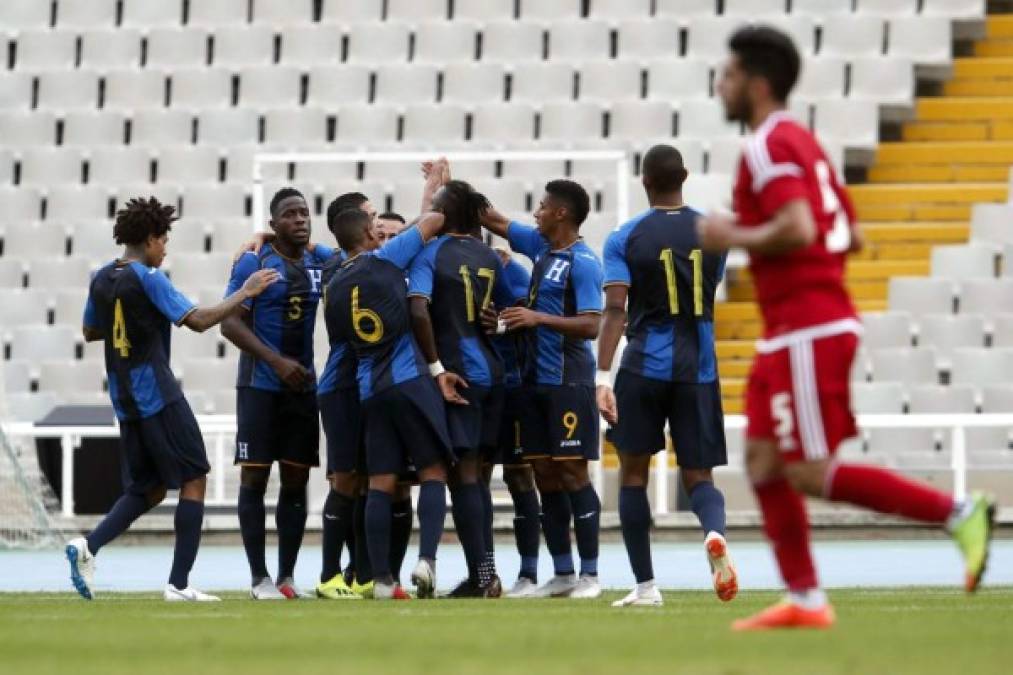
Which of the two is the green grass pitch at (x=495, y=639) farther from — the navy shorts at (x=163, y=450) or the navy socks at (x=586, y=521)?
Result: the navy socks at (x=586, y=521)

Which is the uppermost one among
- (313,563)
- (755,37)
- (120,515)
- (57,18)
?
(57,18)

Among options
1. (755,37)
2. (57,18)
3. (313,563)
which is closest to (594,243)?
(313,563)

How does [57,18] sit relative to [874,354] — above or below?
above

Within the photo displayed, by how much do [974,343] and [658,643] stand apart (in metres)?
14.1

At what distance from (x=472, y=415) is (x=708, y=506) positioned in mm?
1656

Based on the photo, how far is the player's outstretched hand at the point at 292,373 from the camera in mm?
11477

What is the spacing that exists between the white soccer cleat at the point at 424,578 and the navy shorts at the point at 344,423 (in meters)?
0.83

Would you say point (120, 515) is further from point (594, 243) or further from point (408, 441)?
point (594, 243)

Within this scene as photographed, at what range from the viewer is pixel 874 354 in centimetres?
2023

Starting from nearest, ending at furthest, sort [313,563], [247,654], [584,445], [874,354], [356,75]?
[247,654] → [584,445] → [313,563] → [874,354] → [356,75]

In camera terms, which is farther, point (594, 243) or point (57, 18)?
point (57, 18)

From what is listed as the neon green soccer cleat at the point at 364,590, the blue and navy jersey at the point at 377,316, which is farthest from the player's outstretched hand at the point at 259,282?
the neon green soccer cleat at the point at 364,590

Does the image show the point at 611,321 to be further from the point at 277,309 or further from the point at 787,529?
the point at 787,529

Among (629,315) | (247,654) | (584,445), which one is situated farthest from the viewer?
(584,445)
